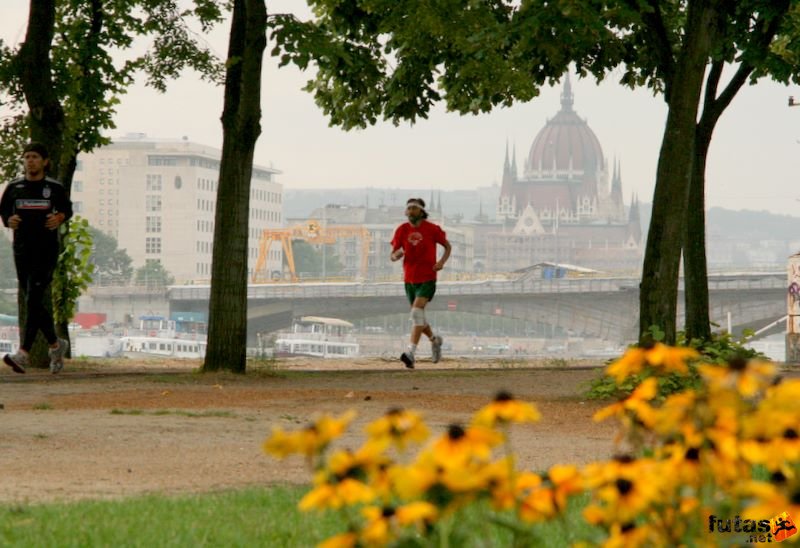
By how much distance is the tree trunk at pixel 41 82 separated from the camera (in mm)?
17609

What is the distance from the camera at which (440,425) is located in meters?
10.5

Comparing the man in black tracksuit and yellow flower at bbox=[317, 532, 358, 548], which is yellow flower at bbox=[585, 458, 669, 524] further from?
the man in black tracksuit

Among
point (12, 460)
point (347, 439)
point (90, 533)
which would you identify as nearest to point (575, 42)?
point (347, 439)

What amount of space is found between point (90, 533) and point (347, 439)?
3990mm

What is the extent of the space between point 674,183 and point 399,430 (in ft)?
37.6

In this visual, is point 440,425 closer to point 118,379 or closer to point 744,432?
point 118,379

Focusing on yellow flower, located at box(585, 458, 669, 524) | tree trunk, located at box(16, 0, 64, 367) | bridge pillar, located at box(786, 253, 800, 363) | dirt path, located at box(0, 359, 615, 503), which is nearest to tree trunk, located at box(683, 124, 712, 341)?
dirt path, located at box(0, 359, 615, 503)

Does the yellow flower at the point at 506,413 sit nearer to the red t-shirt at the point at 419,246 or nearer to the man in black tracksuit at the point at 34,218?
the man in black tracksuit at the point at 34,218

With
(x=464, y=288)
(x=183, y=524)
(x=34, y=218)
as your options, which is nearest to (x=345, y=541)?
(x=183, y=524)

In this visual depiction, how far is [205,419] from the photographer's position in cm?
1105

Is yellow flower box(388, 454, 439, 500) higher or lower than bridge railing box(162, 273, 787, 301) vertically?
higher

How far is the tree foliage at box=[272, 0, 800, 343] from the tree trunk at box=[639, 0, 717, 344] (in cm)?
1

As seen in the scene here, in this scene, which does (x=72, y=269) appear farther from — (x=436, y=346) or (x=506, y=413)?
(x=506, y=413)

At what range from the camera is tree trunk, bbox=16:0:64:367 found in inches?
693
